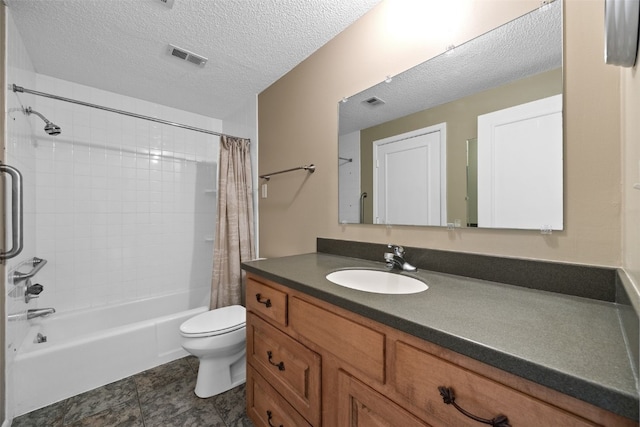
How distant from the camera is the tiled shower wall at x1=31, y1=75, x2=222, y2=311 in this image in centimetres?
215

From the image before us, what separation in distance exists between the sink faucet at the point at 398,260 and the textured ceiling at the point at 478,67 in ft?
2.28

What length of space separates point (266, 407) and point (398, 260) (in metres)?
0.94

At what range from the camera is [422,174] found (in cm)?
125

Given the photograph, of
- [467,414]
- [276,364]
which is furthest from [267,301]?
[467,414]

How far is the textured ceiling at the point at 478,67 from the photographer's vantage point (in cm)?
89

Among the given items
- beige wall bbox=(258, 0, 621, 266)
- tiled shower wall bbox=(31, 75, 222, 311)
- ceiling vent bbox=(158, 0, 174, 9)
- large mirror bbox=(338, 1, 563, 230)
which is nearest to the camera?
beige wall bbox=(258, 0, 621, 266)

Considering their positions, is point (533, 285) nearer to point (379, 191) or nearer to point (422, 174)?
point (422, 174)

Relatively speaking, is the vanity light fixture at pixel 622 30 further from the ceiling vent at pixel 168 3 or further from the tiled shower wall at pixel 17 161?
the tiled shower wall at pixel 17 161

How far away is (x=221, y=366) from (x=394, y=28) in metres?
2.26

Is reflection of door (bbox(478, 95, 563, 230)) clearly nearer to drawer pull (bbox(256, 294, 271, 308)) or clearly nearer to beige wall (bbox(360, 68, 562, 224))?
beige wall (bbox(360, 68, 562, 224))

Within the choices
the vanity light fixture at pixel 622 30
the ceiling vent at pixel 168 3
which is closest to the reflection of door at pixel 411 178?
the vanity light fixture at pixel 622 30

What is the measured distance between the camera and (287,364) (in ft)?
3.51

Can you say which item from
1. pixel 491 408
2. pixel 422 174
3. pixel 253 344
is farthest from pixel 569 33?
pixel 253 344

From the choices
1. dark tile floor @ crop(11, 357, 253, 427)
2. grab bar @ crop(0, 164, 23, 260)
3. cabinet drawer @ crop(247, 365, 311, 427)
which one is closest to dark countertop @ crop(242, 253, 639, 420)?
cabinet drawer @ crop(247, 365, 311, 427)
